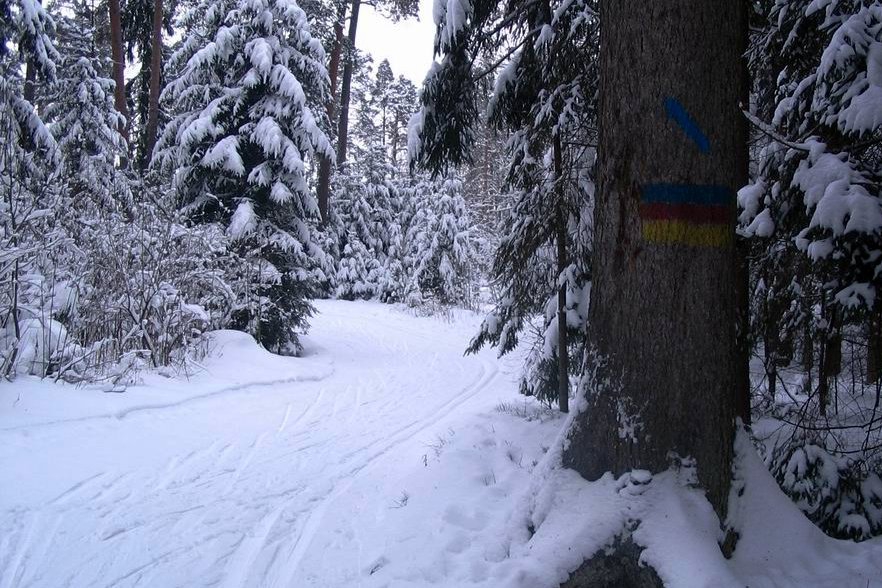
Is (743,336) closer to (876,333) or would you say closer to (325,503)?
(876,333)

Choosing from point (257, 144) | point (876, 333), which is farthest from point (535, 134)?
point (257, 144)

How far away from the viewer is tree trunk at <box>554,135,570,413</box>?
542 cm

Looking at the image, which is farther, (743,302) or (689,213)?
(743,302)

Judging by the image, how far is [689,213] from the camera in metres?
2.86

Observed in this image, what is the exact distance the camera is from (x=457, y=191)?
2436 cm

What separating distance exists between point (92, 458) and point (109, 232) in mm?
4525

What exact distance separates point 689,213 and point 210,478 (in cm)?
418

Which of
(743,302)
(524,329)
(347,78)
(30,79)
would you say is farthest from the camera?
(347,78)

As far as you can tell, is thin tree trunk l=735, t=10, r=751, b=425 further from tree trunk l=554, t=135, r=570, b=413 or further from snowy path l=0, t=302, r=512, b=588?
snowy path l=0, t=302, r=512, b=588

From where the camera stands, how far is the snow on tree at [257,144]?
11.1 meters

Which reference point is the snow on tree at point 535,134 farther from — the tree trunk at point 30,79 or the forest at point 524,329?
the tree trunk at point 30,79

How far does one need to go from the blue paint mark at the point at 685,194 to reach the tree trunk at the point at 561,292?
240 centimetres

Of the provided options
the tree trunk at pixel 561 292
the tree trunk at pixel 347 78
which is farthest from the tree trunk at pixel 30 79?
the tree trunk at pixel 347 78

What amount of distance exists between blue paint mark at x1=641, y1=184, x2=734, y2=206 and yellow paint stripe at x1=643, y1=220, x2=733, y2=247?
11 cm
